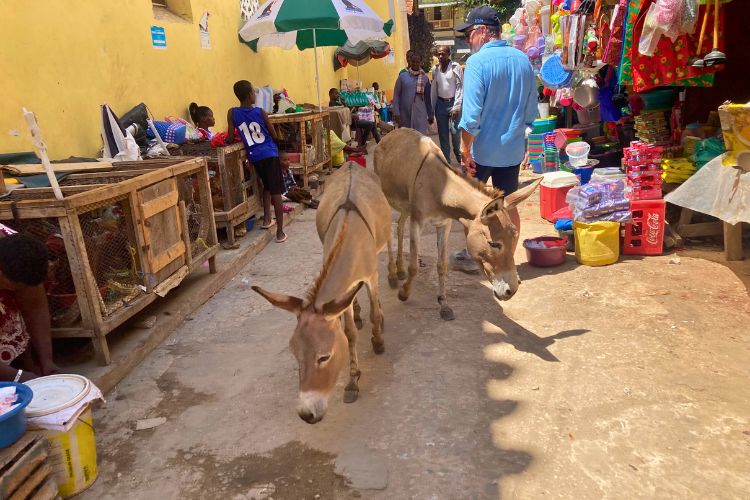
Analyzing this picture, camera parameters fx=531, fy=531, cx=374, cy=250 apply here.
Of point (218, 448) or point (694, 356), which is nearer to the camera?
point (218, 448)

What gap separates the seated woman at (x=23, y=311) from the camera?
3.05 meters

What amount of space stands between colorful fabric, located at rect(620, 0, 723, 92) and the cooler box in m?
1.42

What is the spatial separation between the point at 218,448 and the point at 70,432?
781mm

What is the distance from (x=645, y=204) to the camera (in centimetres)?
544

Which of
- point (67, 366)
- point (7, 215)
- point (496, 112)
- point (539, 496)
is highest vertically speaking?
point (496, 112)

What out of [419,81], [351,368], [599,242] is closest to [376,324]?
[351,368]

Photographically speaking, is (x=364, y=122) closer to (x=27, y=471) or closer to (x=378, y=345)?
(x=378, y=345)

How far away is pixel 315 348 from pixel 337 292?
1.44 feet

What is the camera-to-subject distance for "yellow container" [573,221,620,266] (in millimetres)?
5324

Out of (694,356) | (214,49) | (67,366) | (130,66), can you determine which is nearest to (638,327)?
Answer: (694,356)

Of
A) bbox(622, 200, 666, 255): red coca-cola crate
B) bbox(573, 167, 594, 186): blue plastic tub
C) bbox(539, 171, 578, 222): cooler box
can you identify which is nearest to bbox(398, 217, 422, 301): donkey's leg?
bbox(622, 200, 666, 255): red coca-cola crate

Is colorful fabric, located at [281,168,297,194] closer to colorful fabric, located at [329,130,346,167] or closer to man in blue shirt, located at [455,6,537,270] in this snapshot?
colorful fabric, located at [329,130,346,167]

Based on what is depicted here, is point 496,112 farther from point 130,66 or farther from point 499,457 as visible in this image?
point 130,66

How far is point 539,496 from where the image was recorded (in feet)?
8.36
